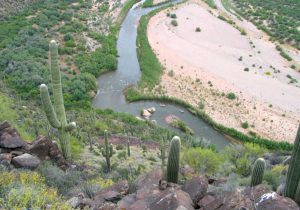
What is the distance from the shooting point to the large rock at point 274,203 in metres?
10.3

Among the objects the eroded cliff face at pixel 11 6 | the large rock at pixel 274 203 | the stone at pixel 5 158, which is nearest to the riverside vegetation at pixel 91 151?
the stone at pixel 5 158

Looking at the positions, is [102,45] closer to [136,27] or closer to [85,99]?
[136,27]

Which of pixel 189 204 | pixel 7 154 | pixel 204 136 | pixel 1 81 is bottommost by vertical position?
pixel 204 136

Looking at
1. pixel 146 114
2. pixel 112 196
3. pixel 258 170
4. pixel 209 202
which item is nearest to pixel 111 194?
pixel 112 196

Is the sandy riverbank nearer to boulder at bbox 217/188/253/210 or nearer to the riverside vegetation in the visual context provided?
the riverside vegetation

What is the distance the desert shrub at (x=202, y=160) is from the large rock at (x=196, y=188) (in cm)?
719

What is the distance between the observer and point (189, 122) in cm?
3209

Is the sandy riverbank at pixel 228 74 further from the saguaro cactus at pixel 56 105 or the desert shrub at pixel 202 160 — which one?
the saguaro cactus at pixel 56 105

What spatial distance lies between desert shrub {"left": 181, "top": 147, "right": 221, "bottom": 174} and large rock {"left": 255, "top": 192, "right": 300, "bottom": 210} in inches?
354

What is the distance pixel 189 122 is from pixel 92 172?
1484 cm

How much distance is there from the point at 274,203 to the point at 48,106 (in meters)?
10.5

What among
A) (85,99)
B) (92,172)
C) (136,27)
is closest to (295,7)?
(136,27)

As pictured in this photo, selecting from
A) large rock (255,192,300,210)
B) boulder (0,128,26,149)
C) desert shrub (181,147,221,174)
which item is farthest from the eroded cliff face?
large rock (255,192,300,210)

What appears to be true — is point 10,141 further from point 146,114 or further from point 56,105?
point 146,114
